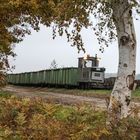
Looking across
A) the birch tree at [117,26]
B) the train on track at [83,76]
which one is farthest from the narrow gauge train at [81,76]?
the birch tree at [117,26]

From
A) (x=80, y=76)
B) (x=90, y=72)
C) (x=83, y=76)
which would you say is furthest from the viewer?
(x=80, y=76)

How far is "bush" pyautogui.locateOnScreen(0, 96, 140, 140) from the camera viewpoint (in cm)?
1005

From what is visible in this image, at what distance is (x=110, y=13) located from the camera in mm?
13703

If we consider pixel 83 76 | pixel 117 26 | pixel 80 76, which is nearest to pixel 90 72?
pixel 83 76

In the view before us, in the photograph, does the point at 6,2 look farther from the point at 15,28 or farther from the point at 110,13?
the point at 110,13

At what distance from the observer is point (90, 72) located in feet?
175

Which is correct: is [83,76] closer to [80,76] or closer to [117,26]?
[80,76]

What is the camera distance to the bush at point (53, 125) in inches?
396

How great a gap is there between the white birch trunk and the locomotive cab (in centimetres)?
4006

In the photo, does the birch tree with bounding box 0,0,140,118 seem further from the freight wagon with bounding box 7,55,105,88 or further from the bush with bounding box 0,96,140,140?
the freight wagon with bounding box 7,55,105,88

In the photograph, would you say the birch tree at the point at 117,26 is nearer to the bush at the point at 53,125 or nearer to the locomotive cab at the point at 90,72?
the bush at the point at 53,125

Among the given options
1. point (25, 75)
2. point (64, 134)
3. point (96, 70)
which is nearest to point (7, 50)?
point (64, 134)

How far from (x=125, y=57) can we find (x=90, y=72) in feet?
133

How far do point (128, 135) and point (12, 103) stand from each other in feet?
8.72
